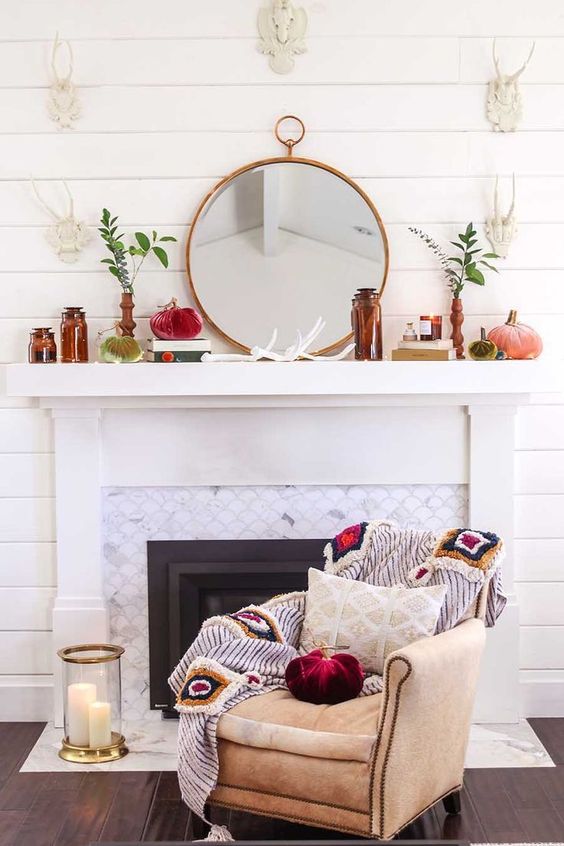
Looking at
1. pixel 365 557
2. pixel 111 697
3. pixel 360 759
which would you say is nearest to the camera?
pixel 360 759

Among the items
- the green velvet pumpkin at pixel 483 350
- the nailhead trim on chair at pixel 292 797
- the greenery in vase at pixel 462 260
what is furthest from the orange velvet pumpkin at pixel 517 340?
the nailhead trim on chair at pixel 292 797

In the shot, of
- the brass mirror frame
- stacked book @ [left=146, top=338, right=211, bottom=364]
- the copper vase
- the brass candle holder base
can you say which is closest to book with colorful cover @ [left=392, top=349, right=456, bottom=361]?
the brass mirror frame

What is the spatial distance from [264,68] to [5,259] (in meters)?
1.08

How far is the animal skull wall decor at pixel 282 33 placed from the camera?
11.0 ft

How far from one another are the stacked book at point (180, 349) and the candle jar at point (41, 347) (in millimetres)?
348

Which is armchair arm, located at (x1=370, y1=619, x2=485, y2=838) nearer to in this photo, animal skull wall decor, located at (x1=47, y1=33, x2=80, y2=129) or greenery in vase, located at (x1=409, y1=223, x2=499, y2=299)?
greenery in vase, located at (x1=409, y1=223, x2=499, y2=299)

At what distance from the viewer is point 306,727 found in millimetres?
2529

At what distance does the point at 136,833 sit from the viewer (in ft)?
8.95

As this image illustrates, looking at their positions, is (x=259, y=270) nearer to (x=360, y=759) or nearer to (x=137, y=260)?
(x=137, y=260)

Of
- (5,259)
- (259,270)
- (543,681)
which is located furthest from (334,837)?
(5,259)

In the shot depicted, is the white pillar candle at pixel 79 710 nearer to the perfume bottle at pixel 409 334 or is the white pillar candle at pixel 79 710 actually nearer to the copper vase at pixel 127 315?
the copper vase at pixel 127 315

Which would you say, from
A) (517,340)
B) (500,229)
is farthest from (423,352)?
(500,229)

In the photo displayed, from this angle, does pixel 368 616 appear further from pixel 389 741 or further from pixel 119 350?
pixel 119 350

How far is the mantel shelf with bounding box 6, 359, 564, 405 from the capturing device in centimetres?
323
